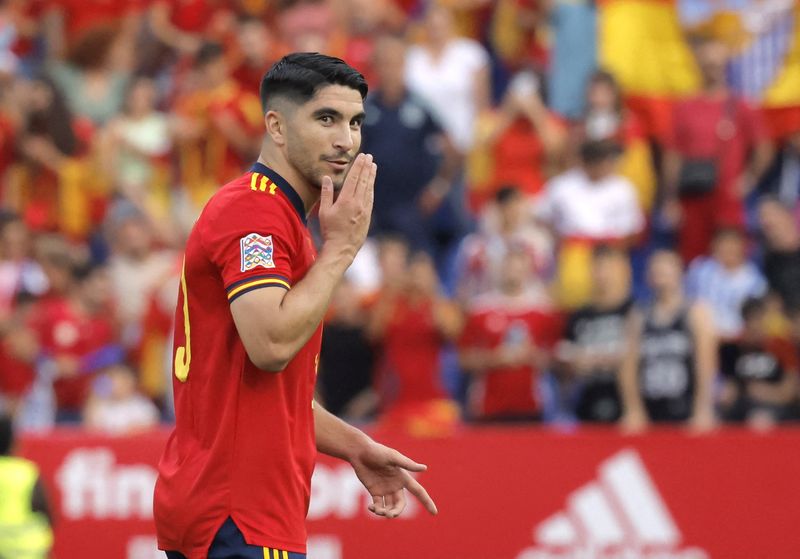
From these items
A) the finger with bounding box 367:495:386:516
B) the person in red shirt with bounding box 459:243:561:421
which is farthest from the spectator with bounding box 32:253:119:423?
the finger with bounding box 367:495:386:516

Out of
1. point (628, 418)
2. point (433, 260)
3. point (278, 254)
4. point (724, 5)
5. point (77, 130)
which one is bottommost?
point (278, 254)

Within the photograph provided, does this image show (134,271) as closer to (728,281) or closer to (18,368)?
(18,368)

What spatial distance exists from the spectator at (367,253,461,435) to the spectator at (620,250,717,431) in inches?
51.8

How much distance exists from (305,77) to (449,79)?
8.91 meters

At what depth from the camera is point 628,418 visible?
10500 mm

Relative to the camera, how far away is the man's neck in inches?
172

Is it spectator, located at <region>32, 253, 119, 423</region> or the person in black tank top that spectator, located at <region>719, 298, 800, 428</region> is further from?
spectator, located at <region>32, 253, 119, 423</region>

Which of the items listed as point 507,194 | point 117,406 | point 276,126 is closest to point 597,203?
point 507,194

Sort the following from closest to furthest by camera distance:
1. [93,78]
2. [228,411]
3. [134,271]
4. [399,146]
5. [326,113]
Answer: [228,411] < [326,113] < [134,271] < [399,146] < [93,78]

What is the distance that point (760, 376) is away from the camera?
10.7 m

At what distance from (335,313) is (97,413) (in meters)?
1.89

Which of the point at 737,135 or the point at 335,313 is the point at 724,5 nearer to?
the point at 737,135

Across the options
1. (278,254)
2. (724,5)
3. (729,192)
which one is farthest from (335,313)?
(278,254)

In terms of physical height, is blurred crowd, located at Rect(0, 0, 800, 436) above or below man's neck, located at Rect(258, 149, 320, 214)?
above
